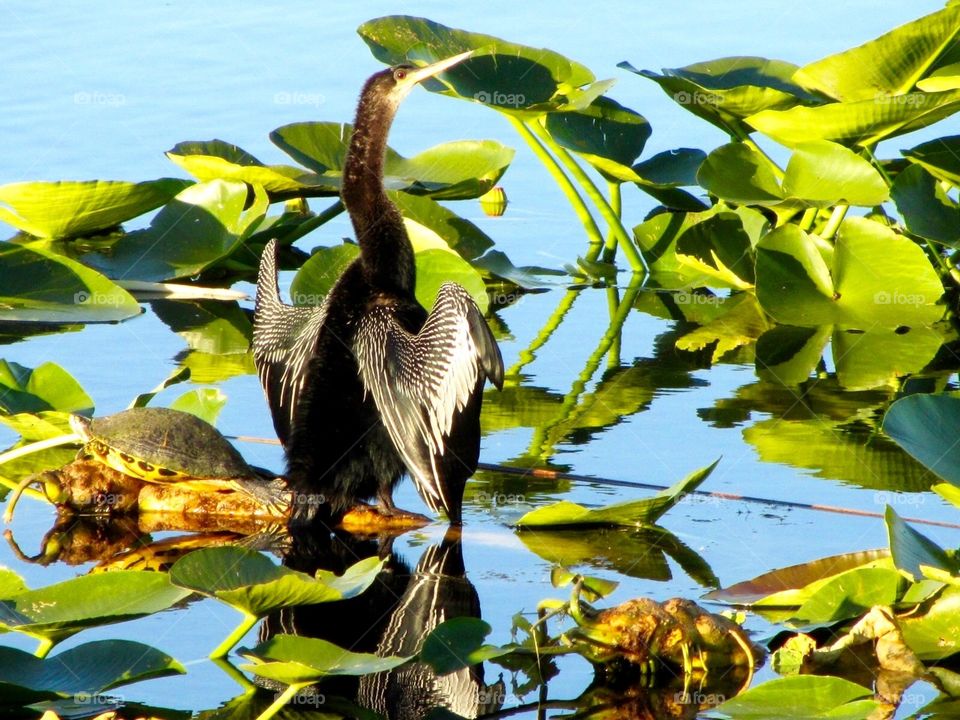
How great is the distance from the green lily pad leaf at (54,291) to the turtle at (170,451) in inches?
58.6

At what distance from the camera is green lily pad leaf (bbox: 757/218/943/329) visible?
625 centimetres

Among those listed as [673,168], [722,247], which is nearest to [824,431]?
[722,247]

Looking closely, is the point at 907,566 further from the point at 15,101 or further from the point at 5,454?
the point at 15,101

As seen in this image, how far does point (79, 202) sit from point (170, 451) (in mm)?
2332

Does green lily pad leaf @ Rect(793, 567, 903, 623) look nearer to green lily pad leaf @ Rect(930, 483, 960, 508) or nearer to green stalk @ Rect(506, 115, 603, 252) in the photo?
green lily pad leaf @ Rect(930, 483, 960, 508)

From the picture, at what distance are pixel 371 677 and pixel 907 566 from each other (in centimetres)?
135

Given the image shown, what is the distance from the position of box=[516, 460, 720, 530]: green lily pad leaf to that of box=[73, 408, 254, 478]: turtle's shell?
98 centimetres

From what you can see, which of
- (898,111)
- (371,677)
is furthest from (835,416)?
(371,677)

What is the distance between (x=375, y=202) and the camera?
208 inches

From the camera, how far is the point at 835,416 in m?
5.71

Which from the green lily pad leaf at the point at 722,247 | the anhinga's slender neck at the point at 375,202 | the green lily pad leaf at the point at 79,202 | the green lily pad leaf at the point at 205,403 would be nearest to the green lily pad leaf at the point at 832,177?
the green lily pad leaf at the point at 722,247

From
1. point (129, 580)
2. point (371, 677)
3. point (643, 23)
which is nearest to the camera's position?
point (129, 580)

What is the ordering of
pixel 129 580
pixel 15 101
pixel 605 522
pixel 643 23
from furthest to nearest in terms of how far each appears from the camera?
1. pixel 643 23
2. pixel 15 101
3. pixel 605 522
4. pixel 129 580

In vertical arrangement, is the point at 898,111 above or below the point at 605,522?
above
